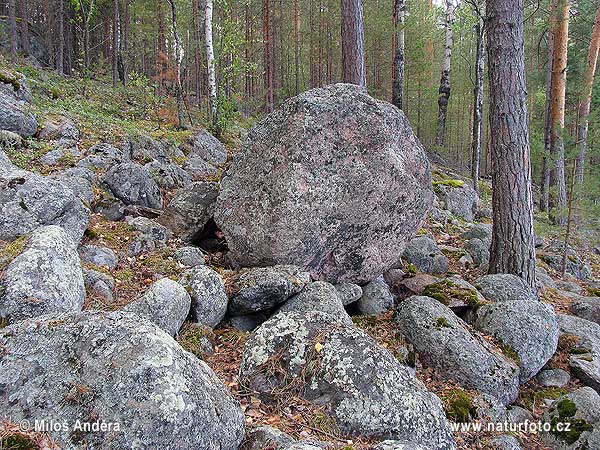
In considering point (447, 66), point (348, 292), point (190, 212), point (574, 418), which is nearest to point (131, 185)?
point (190, 212)

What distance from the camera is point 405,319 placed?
5.55 meters

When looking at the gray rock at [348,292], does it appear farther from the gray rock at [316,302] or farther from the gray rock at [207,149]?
the gray rock at [207,149]

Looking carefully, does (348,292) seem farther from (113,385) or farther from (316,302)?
(113,385)

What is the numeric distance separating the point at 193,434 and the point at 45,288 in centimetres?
200

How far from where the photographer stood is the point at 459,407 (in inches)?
177

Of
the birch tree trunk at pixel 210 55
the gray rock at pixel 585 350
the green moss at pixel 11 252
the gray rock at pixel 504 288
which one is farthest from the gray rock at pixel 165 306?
the birch tree trunk at pixel 210 55

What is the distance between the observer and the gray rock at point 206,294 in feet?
15.3

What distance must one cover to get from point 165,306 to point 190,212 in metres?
2.49

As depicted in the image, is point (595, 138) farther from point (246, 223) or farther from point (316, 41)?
point (316, 41)

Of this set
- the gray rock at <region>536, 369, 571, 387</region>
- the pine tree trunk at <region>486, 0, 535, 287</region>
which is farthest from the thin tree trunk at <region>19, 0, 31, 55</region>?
the gray rock at <region>536, 369, 571, 387</region>

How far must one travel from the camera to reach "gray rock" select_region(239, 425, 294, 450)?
109 inches

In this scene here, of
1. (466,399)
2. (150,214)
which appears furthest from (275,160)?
(466,399)

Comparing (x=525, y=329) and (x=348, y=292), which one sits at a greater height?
(x=348, y=292)

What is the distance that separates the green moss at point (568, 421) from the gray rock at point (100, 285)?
4888 millimetres
